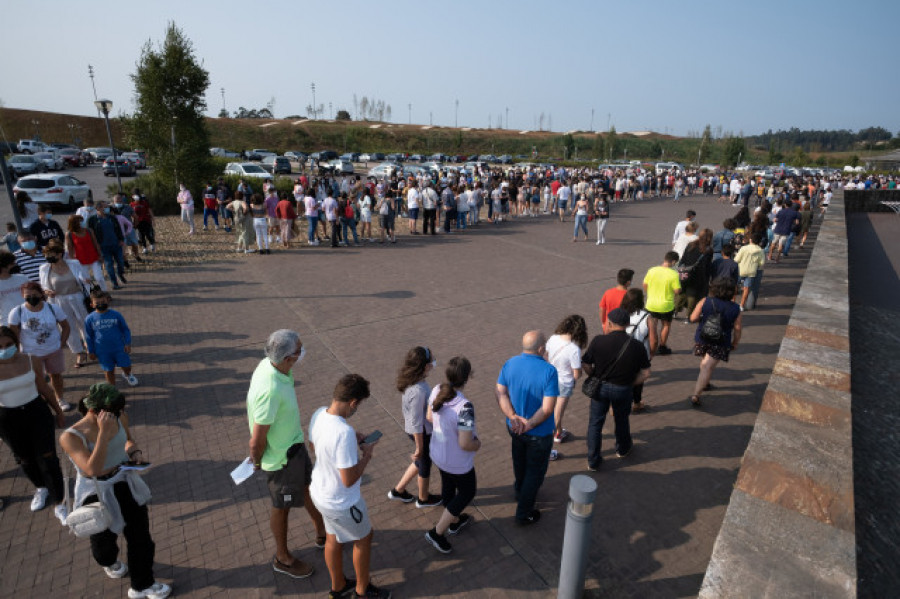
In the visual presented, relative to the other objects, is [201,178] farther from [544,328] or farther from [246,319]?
[544,328]

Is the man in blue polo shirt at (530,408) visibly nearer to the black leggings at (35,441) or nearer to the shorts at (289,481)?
the shorts at (289,481)

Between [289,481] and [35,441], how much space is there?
273 centimetres

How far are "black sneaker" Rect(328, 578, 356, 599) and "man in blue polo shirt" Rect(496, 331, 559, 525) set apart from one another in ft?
4.83

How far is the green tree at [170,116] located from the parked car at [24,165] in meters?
14.8

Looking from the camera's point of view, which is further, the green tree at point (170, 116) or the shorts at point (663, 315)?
the green tree at point (170, 116)

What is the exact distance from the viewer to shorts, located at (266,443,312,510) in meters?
3.48

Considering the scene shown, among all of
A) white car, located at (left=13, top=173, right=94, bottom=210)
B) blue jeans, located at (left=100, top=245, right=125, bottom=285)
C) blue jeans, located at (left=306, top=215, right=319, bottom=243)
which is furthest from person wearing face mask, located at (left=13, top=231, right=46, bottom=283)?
white car, located at (left=13, top=173, right=94, bottom=210)

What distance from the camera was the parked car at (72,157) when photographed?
3819 cm

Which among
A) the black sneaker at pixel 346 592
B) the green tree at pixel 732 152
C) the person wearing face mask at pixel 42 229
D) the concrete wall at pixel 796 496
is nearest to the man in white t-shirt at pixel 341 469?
the black sneaker at pixel 346 592

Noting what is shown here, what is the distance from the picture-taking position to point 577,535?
10.2ft

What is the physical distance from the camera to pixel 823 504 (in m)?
3.21

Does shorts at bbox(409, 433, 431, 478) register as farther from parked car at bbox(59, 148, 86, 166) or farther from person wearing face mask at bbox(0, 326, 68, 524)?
parked car at bbox(59, 148, 86, 166)

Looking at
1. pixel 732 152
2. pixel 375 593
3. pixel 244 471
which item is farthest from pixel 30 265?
pixel 732 152

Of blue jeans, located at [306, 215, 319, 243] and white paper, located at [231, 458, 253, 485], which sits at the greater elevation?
white paper, located at [231, 458, 253, 485]
